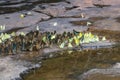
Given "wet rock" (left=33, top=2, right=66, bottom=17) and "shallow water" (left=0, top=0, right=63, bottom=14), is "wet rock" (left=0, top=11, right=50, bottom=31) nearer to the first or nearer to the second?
"wet rock" (left=33, top=2, right=66, bottom=17)

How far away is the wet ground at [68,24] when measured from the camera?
15.0 feet

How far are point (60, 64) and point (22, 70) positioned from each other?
1.83ft

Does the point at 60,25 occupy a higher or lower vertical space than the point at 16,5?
lower

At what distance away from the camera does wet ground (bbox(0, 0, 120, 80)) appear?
4.57 metres

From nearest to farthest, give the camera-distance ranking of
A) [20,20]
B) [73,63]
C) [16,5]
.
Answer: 1. [73,63]
2. [20,20]
3. [16,5]

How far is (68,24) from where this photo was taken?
7.12 metres

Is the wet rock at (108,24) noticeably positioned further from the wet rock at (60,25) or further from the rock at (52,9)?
the rock at (52,9)

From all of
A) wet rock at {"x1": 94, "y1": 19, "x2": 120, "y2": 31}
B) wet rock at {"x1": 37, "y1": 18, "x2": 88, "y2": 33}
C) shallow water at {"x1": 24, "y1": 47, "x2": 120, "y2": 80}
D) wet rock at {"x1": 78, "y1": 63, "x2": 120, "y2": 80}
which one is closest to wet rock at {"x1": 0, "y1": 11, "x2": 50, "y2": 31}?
wet rock at {"x1": 37, "y1": 18, "x2": 88, "y2": 33}

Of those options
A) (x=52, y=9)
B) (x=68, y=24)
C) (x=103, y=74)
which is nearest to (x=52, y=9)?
(x=52, y=9)

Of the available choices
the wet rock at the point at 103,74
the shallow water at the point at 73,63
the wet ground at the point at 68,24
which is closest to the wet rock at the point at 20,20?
the wet ground at the point at 68,24

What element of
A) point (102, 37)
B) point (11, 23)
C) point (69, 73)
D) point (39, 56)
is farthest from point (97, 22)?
point (69, 73)

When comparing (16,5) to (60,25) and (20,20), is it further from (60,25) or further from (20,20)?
(60,25)

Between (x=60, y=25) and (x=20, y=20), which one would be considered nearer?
(x=60, y=25)

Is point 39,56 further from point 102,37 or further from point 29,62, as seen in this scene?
point 102,37
